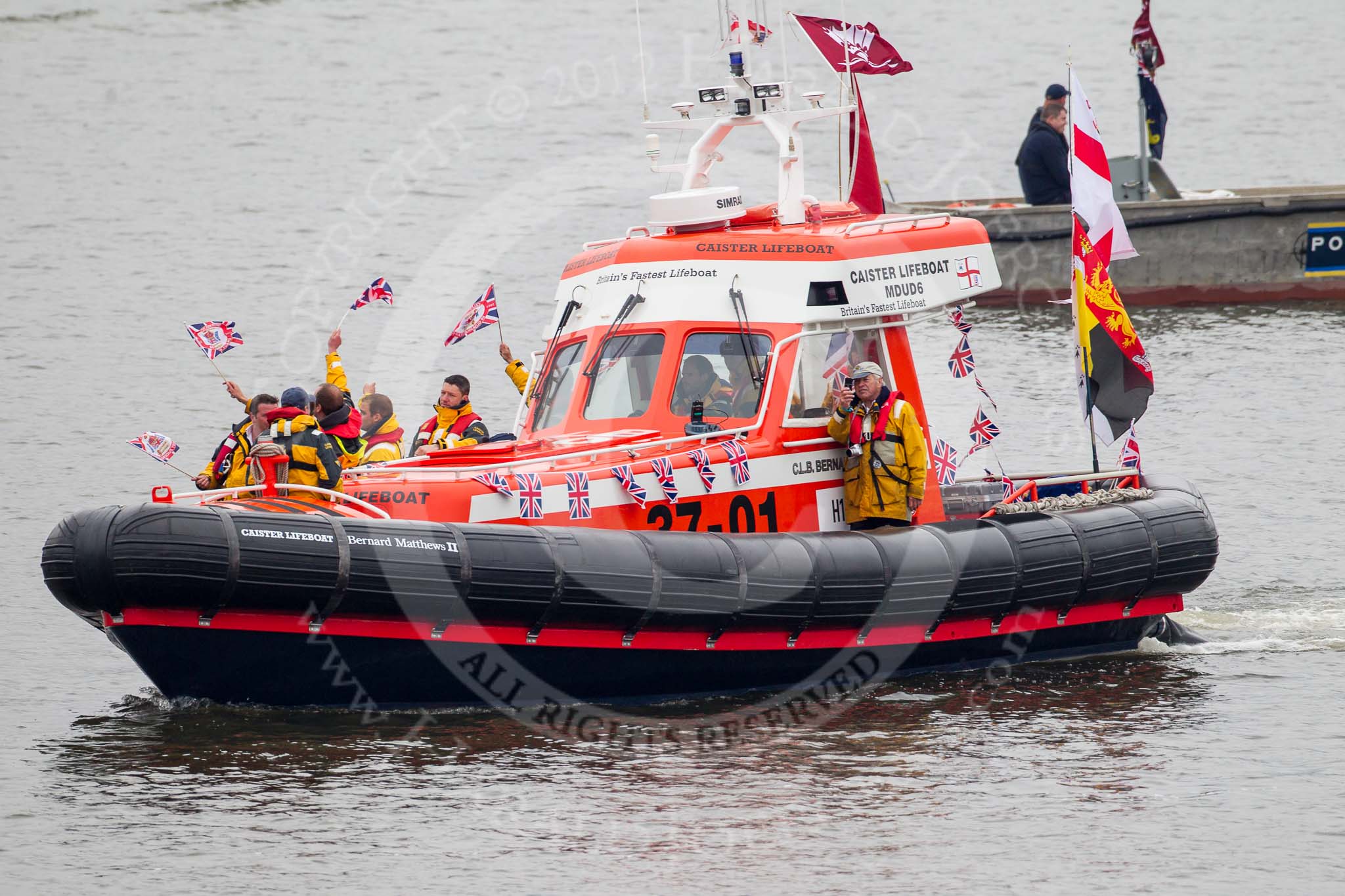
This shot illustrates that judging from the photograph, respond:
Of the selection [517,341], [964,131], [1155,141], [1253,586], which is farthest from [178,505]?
[964,131]

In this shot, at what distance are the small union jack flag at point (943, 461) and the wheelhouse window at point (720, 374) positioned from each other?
1.22 m

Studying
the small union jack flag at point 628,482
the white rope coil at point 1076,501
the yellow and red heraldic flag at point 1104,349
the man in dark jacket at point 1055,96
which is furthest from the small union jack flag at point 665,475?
the man in dark jacket at point 1055,96

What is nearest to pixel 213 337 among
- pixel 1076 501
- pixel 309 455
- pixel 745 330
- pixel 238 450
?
pixel 238 450

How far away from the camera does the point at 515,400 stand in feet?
55.6

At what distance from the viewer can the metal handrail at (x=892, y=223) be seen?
33.3 feet

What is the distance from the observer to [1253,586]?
39.7 ft

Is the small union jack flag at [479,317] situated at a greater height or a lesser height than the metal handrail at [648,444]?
greater

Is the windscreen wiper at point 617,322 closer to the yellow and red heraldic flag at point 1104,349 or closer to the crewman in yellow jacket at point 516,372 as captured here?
the crewman in yellow jacket at point 516,372

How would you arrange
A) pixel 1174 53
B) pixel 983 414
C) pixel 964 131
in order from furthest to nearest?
pixel 1174 53
pixel 964 131
pixel 983 414

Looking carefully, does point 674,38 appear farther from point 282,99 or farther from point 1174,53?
point 1174,53

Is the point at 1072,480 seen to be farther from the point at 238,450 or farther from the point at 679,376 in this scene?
the point at 238,450

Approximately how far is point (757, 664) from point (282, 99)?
25504 millimetres

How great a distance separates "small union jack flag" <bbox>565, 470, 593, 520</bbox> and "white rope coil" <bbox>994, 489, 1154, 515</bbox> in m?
2.82

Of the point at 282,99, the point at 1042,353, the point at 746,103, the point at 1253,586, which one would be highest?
the point at 282,99
